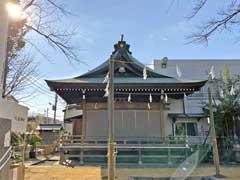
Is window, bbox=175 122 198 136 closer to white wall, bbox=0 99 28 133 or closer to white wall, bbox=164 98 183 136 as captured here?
white wall, bbox=164 98 183 136

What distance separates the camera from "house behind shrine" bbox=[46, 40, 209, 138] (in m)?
10.2

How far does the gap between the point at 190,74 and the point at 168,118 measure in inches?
290

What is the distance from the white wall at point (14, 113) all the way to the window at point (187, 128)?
38.4ft

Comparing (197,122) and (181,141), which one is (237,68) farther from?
(181,141)

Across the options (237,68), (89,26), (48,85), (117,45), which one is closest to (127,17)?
(89,26)

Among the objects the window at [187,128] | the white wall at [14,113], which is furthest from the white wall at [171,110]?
the white wall at [14,113]

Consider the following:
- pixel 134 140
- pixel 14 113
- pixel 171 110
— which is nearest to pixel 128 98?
pixel 134 140

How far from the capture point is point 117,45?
12703 mm

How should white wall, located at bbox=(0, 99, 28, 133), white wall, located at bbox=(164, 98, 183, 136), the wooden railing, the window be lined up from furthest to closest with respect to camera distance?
the window → white wall, located at bbox=(164, 98, 183, 136) → the wooden railing → white wall, located at bbox=(0, 99, 28, 133)

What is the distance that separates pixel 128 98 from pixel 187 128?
17.6 ft

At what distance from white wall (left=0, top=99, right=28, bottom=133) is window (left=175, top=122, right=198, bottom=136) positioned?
1169cm

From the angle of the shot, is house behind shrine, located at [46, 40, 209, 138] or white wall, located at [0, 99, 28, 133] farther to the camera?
house behind shrine, located at [46, 40, 209, 138]

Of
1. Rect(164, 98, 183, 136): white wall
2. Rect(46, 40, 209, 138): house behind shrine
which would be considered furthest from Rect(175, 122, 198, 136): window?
Rect(46, 40, 209, 138): house behind shrine

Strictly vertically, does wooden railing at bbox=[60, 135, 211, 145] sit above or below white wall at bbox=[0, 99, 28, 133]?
below
